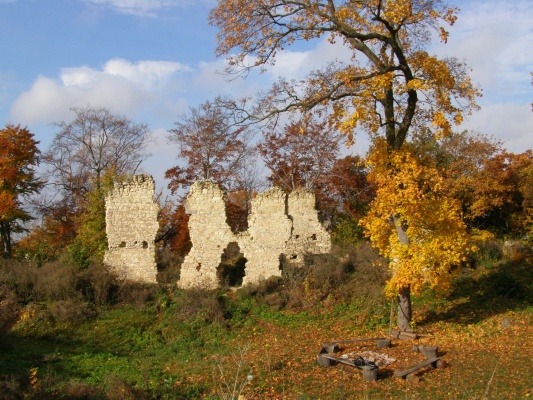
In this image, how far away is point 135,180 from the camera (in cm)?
1850

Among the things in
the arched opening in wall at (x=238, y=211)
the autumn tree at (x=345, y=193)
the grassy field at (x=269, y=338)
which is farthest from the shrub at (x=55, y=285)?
the autumn tree at (x=345, y=193)

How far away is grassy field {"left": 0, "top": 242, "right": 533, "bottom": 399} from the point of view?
986cm

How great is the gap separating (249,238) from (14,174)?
11.7m

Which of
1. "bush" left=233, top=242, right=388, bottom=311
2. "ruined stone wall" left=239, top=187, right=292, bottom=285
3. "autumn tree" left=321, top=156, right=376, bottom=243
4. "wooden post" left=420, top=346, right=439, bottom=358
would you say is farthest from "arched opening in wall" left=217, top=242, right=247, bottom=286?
"wooden post" left=420, top=346, right=439, bottom=358

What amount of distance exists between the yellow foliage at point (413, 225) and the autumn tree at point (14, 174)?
16250 mm

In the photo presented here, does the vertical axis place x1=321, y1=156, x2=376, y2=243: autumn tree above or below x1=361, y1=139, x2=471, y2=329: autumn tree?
above

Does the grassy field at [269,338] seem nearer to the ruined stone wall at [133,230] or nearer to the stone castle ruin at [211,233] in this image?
the stone castle ruin at [211,233]

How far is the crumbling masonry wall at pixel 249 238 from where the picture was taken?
18.0m

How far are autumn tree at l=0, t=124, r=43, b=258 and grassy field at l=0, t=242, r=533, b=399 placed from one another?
6.68 m

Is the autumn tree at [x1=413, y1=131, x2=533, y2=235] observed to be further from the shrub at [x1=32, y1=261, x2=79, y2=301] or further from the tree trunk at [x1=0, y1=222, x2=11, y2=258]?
the tree trunk at [x1=0, y1=222, x2=11, y2=258]

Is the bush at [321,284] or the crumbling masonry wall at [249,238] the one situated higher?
the crumbling masonry wall at [249,238]

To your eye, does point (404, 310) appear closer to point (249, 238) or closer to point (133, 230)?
point (249, 238)

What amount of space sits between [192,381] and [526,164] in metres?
21.1

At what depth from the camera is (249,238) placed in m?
18.2
